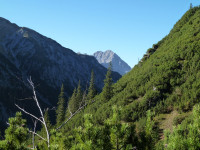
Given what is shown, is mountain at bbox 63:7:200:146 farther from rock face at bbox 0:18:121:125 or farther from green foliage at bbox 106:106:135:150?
rock face at bbox 0:18:121:125

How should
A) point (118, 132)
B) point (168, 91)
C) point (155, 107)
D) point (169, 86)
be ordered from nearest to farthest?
point (118, 132), point (155, 107), point (168, 91), point (169, 86)

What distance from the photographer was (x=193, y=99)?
23.6 meters

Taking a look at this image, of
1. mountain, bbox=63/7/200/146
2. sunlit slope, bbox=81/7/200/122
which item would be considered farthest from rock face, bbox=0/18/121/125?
mountain, bbox=63/7/200/146

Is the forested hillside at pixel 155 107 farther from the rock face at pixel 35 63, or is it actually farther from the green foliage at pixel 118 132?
the rock face at pixel 35 63

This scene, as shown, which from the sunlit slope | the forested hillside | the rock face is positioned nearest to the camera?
the forested hillside

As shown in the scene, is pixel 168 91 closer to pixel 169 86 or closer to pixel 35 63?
pixel 169 86

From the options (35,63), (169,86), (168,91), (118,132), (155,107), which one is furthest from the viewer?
(35,63)

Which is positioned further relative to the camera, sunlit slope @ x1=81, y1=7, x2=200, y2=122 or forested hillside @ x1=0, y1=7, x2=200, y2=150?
Answer: sunlit slope @ x1=81, y1=7, x2=200, y2=122

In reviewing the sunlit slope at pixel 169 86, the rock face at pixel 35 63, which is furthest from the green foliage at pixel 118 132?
the rock face at pixel 35 63

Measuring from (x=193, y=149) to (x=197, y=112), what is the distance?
1.06 m

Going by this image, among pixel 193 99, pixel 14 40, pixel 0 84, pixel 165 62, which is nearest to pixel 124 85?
pixel 165 62

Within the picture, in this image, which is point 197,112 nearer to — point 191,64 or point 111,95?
point 191,64

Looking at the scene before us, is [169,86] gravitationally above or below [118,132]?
above

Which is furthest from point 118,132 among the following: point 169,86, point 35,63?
point 35,63
